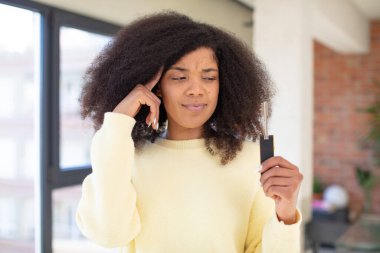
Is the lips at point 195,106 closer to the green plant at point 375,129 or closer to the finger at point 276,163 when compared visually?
the finger at point 276,163

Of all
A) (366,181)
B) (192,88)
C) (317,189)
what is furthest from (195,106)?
(317,189)

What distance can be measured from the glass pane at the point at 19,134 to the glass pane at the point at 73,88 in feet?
0.61

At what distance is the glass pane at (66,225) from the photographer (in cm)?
234

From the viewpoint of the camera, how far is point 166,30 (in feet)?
3.22

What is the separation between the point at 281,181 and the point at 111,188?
12.9 inches

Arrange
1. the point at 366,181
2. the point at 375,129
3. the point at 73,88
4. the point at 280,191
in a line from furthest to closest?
the point at 366,181 < the point at 375,129 < the point at 73,88 < the point at 280,191

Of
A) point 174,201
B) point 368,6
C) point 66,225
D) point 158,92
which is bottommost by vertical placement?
point 66,225

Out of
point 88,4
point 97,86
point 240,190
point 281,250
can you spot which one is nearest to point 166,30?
point 97,86

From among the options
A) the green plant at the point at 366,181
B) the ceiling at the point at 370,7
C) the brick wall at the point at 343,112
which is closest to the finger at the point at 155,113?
the ceiling at the point at 370,7

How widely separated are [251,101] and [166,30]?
0.26 metres

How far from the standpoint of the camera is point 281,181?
85 centimetres

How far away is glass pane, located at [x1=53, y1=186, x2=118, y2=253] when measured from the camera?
2340 mm

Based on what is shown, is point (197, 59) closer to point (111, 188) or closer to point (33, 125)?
point (111, 188)

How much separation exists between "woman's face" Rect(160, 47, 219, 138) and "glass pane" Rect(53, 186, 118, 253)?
1.39 m
